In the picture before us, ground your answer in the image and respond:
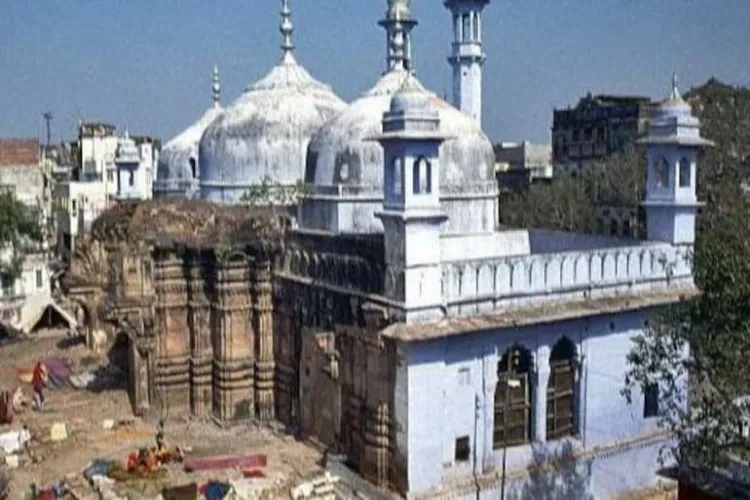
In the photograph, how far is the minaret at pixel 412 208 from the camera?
1312 centimetres

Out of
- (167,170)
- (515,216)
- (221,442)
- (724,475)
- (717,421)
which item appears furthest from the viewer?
(515,216)

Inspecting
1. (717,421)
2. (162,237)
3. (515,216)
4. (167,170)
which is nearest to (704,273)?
(717,421)

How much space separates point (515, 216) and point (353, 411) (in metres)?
25.1

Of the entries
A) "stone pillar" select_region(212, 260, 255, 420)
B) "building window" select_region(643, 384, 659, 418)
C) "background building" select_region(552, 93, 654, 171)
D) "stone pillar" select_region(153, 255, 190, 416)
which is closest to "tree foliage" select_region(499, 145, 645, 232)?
"background building" select_region(552, 93, 654, 171)

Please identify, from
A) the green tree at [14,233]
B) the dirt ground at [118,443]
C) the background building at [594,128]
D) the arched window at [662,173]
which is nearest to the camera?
the dirt ground at [118,443]

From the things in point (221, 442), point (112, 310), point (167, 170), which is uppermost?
point (167, 170)

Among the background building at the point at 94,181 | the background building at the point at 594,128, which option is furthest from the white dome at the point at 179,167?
the background building at the point at 594,128

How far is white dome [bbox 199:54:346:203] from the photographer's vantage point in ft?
69.0

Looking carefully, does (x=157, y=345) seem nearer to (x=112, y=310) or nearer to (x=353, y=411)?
(x=112, y=310)

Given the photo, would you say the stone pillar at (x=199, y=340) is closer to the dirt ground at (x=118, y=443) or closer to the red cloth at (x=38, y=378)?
the dirt ground at (x=118, y=443)

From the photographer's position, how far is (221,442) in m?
17.1

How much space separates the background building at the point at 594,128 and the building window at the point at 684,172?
30550 mm

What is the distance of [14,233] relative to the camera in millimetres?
29797

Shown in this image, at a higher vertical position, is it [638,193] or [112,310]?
[638,193]
